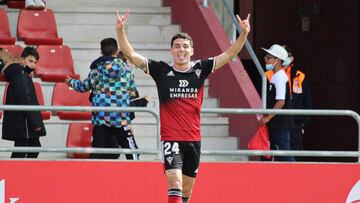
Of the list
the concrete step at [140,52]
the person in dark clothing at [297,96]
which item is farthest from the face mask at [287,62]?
the concrete step at [140,52]

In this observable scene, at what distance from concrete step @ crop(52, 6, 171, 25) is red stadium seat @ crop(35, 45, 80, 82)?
1275 mm

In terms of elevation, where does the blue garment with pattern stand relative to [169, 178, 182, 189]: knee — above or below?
above

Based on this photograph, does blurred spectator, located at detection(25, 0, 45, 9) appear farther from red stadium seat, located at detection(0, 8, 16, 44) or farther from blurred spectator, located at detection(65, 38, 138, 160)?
blurred spectator, located at detection(65, 38, 138, 160)

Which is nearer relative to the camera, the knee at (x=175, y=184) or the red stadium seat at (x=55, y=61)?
the knee at (x=175, y=184)

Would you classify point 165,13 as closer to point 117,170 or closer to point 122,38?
point 117,170

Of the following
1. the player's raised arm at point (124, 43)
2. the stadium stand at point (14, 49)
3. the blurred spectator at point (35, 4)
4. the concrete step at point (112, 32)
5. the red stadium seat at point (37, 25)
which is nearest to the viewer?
the player's raised arm at point (124, 43)

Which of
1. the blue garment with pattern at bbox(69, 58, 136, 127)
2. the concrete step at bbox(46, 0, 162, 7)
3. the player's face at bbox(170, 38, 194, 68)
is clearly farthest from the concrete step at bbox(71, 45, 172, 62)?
the player's face at bbox(170, 38, 194, 68)

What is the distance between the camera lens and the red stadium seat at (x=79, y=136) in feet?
57.5

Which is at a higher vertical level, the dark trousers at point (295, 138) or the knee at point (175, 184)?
the knee at point (175, 184)

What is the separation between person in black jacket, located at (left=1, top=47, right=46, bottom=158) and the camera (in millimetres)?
16062

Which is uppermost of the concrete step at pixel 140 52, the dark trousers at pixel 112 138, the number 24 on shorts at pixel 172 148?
the concrete step at pixel 140 52

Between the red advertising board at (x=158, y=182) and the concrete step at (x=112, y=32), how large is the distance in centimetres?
500

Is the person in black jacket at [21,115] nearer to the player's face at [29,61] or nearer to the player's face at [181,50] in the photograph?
the player's face at [29,61]

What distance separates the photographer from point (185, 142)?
13.7 meters
